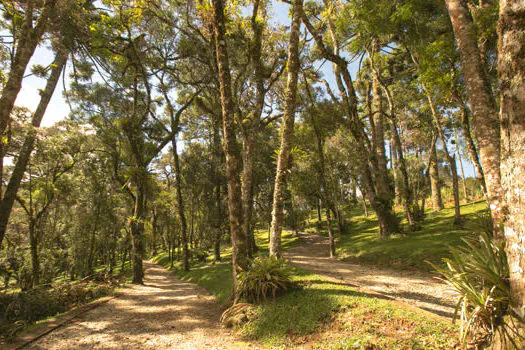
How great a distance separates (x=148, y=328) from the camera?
6.31 m

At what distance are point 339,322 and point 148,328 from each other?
16.2ft

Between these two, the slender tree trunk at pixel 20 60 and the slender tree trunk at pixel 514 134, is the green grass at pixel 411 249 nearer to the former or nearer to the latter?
the slender tree trunk at pixel 514 134

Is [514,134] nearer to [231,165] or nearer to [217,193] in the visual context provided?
[231,165]

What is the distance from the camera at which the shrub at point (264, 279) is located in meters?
6.06

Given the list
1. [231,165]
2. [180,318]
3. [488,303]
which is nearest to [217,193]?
[180,318]

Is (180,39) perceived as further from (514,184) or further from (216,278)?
(514,184)

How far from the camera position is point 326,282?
6355 mm

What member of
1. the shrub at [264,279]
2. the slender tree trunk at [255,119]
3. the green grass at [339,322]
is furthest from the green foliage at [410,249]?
the slender tree trunk at [255,119]

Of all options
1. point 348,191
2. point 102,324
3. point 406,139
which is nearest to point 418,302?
point 102,324

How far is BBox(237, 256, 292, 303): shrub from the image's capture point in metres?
6.06

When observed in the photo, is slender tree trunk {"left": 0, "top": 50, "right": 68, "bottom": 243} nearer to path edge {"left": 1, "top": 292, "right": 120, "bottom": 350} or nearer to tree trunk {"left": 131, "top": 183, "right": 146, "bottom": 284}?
path edge {"left": 1, "top": 292, "right": 120, "bottom": 350}

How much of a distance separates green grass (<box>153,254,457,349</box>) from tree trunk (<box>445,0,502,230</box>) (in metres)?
2.74

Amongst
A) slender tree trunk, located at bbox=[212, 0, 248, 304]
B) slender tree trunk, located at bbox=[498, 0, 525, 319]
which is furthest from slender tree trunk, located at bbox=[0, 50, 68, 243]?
slender tree trunk, located at bbox=[498, 0, 525, 319]

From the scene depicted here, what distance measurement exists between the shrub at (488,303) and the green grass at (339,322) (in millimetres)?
411
